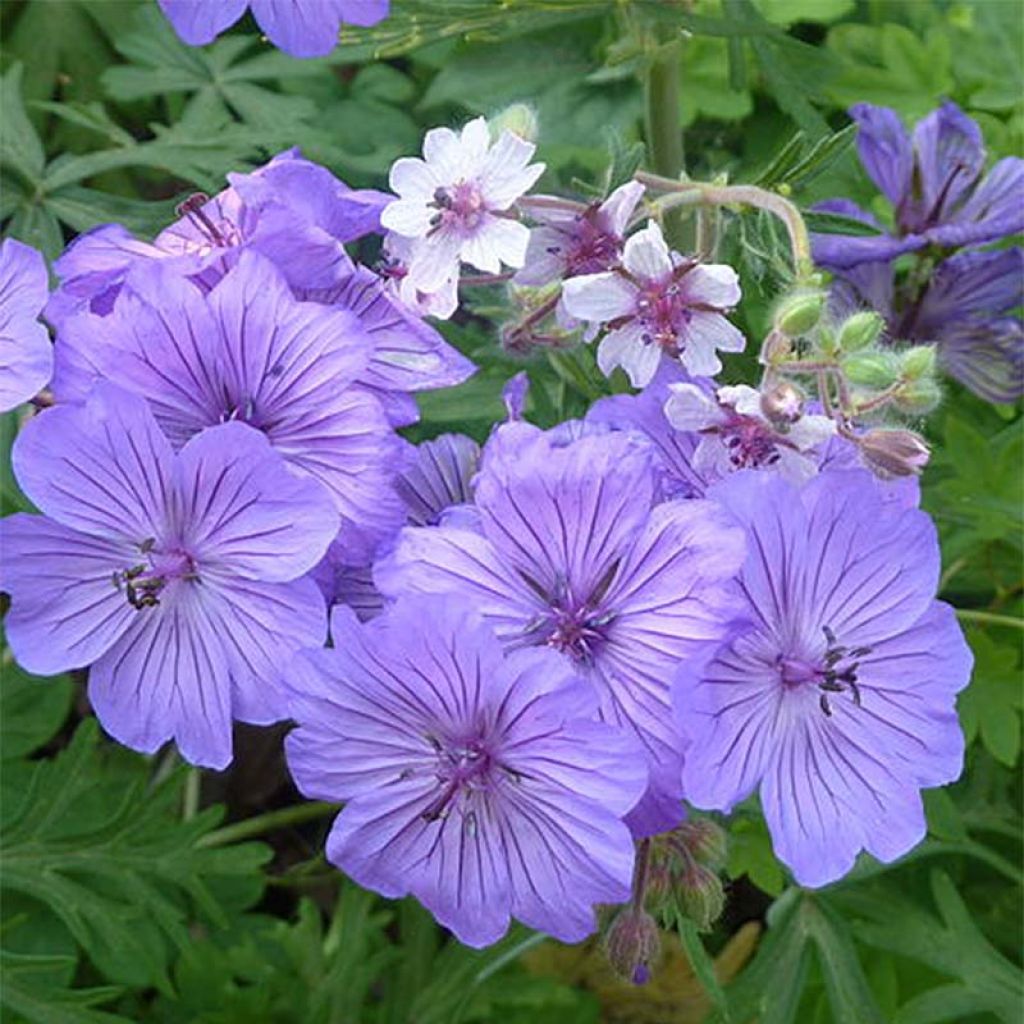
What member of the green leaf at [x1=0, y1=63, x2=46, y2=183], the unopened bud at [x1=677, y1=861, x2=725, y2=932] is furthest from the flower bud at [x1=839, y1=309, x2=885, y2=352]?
the green leaf at [x1=0, y1=63, x2=46, y2=183]

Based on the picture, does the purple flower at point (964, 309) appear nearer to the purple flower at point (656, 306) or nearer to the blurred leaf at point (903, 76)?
the blurred leaf at point (903, 76)

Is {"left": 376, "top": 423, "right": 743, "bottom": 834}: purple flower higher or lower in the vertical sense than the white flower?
lower

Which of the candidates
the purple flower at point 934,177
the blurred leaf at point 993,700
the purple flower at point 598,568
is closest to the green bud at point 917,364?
the purple flower at point 598,568

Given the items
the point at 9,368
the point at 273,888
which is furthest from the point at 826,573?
the point at 273,888

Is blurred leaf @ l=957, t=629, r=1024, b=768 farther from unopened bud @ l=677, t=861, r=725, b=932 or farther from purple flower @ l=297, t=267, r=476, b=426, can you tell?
purple flower @ l=297, t=267, r=476, b=426

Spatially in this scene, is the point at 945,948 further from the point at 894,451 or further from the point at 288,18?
the point at 288,18

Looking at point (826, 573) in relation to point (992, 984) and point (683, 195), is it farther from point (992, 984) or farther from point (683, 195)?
point (992, 984)
